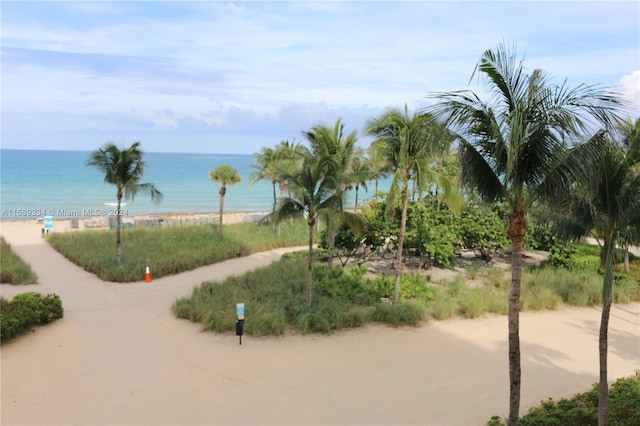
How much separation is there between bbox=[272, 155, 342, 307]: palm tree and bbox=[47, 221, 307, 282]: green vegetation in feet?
22.7

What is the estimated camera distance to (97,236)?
23047mm

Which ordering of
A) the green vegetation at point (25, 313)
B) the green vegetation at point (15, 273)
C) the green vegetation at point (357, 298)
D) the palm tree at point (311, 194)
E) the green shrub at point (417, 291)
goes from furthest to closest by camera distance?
the green vegetation at point (15, 273), the green shrub at point (417, 291), the palm tree at point (311, 194), the green vegetation at point (357, 298), the green vegetation at point (25, 313)

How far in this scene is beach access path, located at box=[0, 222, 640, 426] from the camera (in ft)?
25.4

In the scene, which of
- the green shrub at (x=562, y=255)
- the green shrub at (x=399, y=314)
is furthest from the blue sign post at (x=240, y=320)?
the green shrub at (x=562, y=255)

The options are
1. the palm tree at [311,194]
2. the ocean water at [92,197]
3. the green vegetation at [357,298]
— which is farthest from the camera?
the ocean water at [92,197]

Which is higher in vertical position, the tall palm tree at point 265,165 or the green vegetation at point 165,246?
the tall palm tree at point 265,165

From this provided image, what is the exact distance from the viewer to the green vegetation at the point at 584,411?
7.02 metres

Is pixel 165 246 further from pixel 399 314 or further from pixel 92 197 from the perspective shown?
pixel 92 197

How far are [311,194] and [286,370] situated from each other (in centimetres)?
437

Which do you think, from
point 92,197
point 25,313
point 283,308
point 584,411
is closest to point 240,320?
point 283,308

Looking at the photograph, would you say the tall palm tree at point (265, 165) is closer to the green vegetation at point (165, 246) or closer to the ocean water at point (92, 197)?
the green vegetation at point (165, 246)

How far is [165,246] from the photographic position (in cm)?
2105

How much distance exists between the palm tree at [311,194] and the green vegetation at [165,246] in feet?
22.7

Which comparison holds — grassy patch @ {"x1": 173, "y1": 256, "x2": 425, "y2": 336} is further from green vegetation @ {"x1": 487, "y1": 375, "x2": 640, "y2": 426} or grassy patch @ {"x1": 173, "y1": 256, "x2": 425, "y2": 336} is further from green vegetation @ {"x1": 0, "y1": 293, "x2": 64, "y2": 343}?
green vegetation @ {"x1": 487, "y1": 375, "x2": 640, "y2": 426}
